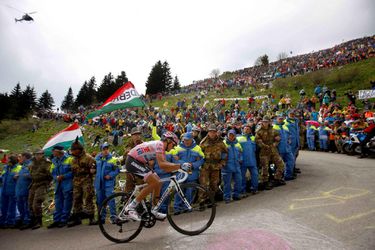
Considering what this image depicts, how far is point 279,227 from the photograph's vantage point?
5039 millimetres

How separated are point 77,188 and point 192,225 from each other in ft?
11.9

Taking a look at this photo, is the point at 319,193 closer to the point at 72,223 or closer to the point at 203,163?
the point at 203,163

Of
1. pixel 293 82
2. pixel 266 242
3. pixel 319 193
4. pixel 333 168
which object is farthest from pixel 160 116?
pixel 266 242

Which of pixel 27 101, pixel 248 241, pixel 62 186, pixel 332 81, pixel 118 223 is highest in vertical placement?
pixel 27 101

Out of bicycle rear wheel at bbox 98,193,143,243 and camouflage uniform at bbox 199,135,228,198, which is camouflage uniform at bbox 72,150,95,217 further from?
camouflage uniform at bbox 199,135,228,198

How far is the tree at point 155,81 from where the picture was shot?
70.9m

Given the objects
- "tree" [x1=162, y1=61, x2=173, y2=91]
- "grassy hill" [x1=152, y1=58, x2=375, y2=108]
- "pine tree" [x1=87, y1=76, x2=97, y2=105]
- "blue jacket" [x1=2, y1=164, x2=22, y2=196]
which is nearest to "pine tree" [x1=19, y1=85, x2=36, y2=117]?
"pine tree" [x1=87, y1=76, x2=97, y2=105]

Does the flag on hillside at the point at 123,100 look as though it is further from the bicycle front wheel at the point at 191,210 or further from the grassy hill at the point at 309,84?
the grassy hill at the point at 309,84

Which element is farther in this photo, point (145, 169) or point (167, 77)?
point (167, 77)

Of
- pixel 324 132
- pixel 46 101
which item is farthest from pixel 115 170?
pixel 46 101

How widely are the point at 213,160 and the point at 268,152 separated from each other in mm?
2236

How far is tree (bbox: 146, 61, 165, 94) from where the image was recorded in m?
70.9

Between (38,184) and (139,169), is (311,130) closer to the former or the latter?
(139,169)

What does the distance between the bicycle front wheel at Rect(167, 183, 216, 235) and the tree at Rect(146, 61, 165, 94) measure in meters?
Result: 66.7
